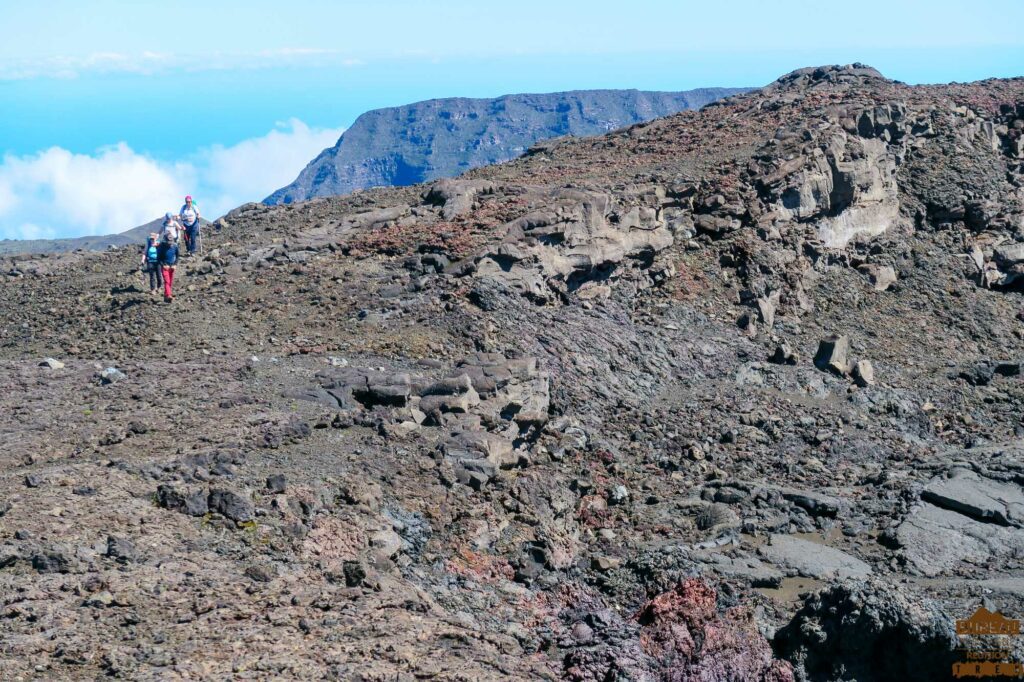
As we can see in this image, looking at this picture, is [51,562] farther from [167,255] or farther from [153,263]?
[153,263]

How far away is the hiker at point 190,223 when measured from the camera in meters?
21.2

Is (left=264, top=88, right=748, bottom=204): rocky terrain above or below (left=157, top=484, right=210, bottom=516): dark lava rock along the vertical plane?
above

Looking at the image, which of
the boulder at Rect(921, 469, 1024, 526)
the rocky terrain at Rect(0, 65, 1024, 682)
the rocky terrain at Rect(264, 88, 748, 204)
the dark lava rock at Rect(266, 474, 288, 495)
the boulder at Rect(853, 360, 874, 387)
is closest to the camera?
the rocky terrain at Rect(0, 65, 1024, 682)

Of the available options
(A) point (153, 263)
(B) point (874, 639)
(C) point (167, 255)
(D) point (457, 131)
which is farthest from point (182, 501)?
(D) point (457, 131)

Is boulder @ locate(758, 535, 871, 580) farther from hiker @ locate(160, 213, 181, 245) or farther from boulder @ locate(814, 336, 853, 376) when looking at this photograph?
hiker @ locate(160, 213, 181, 245)

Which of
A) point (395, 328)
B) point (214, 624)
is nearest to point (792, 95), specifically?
point (395, 328)

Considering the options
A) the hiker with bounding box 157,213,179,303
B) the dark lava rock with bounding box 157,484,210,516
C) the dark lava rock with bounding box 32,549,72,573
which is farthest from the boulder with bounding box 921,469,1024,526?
the hiker with bounding box 157,213,179,303

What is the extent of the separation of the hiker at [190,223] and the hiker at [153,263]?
166 centimetres

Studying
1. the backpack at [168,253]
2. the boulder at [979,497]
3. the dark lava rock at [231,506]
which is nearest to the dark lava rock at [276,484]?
the dark lava rock at [231,506]

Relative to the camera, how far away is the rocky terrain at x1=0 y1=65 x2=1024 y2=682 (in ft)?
31.3

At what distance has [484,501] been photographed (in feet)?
41.4

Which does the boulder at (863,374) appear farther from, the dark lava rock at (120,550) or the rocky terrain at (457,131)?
the rocky terrain at (457,131)

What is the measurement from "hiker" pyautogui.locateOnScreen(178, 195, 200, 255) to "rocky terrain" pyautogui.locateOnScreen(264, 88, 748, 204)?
2500 inches

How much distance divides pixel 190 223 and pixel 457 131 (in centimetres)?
7059
